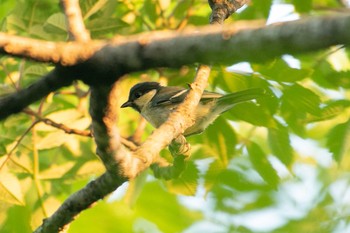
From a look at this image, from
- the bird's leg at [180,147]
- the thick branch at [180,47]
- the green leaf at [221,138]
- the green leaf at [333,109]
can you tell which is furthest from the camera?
the green leaf at [221,138]

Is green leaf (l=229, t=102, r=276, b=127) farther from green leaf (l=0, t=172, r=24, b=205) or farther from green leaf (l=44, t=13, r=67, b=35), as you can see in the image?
green leaf (l=0, t=172, r=24, b=205)

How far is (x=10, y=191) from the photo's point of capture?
4.02m

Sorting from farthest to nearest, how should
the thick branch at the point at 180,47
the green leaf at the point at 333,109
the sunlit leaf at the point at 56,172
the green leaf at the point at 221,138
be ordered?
the sunlit leaf at the point at 56,172, the green leaf at the point at 221,138, the green leaf at the point at 333,109, the thick branch at the point at 180,47

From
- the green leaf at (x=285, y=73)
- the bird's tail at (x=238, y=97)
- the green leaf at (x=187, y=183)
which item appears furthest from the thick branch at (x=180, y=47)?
the green leaf at (x=285, y=73)

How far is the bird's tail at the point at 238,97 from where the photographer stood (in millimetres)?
4078

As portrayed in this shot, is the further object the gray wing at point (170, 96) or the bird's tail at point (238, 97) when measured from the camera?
the gray wing at point (170, 96)

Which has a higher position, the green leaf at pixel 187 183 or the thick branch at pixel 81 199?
the green leaf at pixel 187 183

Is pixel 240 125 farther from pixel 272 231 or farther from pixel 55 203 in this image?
pixel 272 231

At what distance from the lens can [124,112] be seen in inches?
259

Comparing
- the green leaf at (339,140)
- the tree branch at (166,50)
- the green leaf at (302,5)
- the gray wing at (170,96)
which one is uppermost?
the gray wing at (170,96)

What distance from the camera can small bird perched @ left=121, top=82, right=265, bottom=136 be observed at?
173 inches

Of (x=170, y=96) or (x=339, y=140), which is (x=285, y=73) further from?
(x=170, y=96)

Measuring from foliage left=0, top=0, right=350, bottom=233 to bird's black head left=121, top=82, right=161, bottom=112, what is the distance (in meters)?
0.32

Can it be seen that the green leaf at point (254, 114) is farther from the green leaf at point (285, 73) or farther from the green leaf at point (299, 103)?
the green leaf at point (285, 73)
